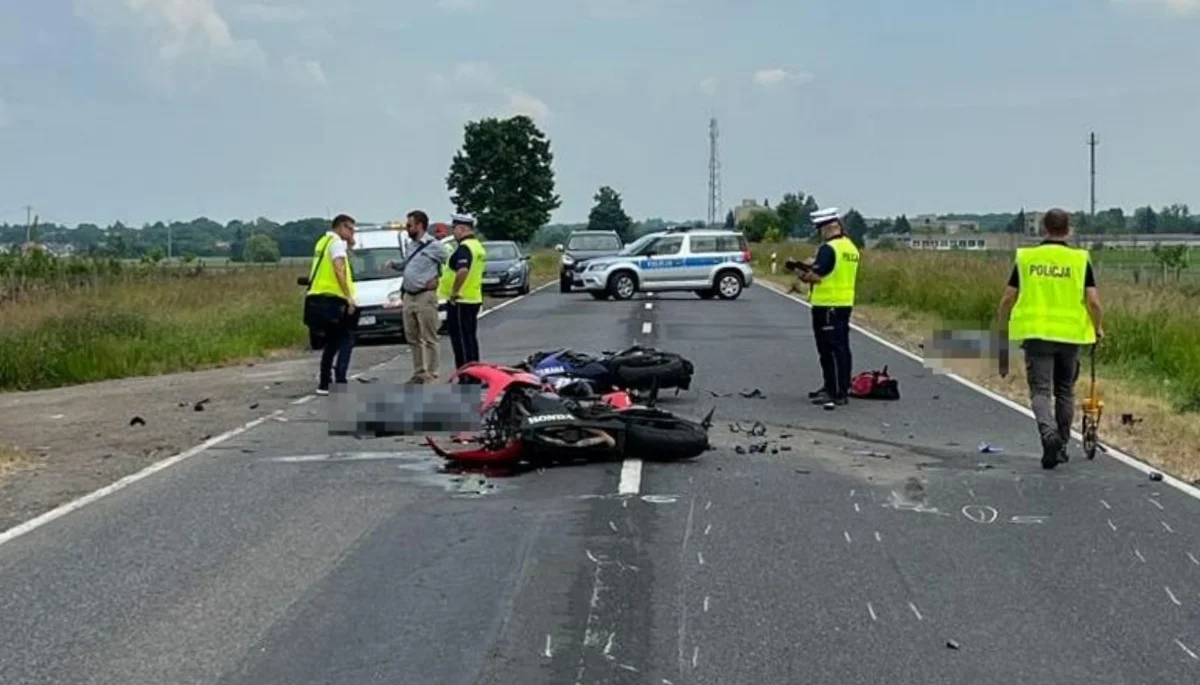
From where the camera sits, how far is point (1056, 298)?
→ 11.2m

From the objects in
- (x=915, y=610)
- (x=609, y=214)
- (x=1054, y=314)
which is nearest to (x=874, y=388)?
(x=1054, y=314)

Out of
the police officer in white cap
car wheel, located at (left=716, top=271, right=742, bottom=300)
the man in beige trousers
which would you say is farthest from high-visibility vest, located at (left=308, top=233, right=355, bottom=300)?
car wheel, located at (left=716, top=271, right=742, bottom=300)

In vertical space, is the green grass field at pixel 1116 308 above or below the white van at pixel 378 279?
below

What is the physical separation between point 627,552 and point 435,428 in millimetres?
5095

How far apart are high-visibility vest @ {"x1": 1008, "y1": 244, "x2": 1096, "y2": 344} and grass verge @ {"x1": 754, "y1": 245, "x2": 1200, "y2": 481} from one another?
123 centimetres

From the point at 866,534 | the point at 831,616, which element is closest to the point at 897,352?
the point at 866,534

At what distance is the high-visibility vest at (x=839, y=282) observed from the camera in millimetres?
15164

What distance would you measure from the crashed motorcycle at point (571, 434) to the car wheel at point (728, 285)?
2923 cm

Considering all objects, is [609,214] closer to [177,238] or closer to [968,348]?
[177,238]

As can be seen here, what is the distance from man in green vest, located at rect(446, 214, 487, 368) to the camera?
16.0 metres

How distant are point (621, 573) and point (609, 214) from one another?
387 feet

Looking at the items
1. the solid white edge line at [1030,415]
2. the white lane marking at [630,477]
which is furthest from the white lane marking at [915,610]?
the solid white edge line at [1030,415]

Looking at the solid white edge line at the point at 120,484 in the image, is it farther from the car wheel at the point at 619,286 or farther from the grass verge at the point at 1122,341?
the car wheel at the point at 619,286

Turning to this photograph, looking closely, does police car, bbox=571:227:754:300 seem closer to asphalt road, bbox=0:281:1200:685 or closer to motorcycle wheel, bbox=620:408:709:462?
asphalt road, bbox=0:281:1200:685
